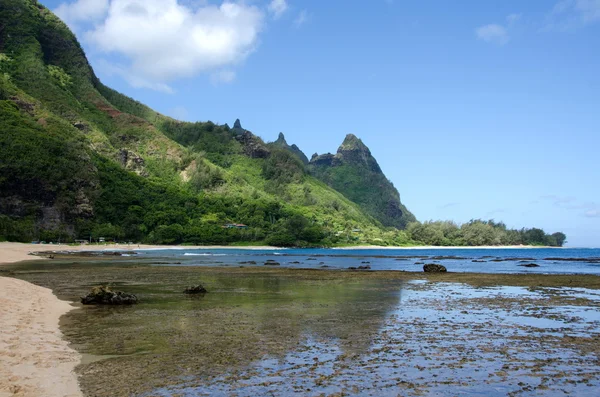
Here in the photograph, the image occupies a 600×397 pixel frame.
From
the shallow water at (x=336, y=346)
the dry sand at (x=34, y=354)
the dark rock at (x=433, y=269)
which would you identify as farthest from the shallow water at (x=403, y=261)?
the dry sand at (x=34, y=354)

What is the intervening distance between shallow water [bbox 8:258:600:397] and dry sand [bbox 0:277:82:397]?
55cm

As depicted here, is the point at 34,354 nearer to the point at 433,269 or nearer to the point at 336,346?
the point at 336,346

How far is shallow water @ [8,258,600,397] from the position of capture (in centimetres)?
1123

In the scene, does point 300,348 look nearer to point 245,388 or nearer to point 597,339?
point 245,388

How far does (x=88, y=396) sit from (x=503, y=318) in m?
19.0

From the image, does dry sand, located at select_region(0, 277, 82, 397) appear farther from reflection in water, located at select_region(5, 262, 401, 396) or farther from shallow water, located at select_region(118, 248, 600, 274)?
shallow water, located at select_region(118, 248, 600, 274)

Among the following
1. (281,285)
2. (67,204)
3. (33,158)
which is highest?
(33,158)

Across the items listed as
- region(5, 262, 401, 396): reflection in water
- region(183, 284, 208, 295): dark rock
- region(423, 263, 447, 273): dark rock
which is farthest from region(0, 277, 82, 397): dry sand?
region(423, 263, 447, 273): dark rock

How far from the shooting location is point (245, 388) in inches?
429

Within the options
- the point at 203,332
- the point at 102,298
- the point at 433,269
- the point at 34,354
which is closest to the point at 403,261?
the point at 433,269

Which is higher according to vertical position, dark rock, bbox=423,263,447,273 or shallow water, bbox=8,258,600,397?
dark rock, bbox=423,263,447,273

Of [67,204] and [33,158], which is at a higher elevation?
[33,158]

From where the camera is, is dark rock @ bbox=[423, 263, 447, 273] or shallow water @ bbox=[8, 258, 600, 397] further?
dark rock @ bbox=[423, 263, 447, 273]

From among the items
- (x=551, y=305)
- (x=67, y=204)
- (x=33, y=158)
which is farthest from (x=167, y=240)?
(x=551, y=305)
